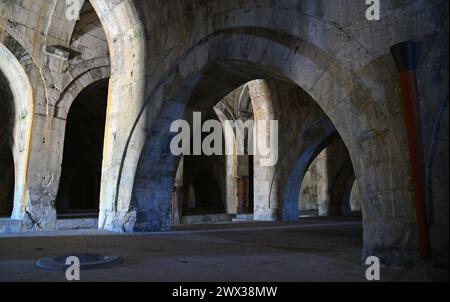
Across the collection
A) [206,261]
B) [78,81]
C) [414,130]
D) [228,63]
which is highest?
[78,81]

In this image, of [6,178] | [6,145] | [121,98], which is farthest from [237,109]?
[6,178]

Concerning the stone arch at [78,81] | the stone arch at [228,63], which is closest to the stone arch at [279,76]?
the stone arch at [228,63]

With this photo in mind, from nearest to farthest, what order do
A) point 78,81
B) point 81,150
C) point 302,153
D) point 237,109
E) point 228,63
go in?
point 228,63 < point 78,81 < point 302,153 < point 237,109 < point 81,150

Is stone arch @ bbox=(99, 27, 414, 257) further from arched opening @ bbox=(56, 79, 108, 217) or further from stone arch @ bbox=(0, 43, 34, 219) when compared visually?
arched opening @ bbox=(56, 79, 108, 217)

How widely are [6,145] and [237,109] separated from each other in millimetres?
9134

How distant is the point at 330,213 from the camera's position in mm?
15633

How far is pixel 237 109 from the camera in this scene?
16453 mm

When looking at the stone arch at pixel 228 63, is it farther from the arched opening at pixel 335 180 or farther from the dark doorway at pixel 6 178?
the dark doorway at pixel 6 178

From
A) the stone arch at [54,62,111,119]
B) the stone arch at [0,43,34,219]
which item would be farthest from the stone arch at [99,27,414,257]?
the stone arch at [54,62,111,119]

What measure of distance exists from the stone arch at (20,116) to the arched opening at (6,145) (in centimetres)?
53

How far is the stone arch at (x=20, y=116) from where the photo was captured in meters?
9.91

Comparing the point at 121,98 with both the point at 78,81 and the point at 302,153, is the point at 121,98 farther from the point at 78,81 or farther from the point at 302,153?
the point at 302,153

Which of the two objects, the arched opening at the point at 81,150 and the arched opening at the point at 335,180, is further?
the arched opening at the point at 81,150
